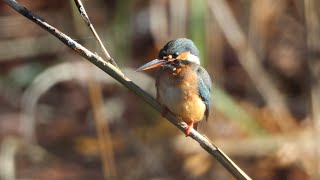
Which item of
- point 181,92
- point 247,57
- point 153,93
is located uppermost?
point 153,93

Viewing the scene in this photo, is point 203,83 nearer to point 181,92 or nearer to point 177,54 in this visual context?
point 181,92

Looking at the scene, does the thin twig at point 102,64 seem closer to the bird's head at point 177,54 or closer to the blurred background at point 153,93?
the bird's head at point 177,54

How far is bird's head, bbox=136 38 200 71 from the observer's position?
2.11 metres

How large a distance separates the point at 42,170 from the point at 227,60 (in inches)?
48.9

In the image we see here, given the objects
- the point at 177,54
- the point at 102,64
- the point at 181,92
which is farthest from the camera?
the point at 181,92

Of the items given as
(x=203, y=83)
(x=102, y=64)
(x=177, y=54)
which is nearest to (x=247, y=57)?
(x=203, y=83)

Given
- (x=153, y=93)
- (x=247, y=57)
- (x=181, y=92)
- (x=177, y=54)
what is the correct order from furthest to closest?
(x=153, y=93) < (x=247, y=57) < (x=181, y=92) < (x=177, y=54)

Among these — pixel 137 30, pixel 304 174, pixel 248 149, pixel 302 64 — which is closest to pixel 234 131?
pixel 248 149

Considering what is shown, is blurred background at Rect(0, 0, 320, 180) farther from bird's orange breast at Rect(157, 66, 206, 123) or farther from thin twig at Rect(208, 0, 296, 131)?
bird's orange breast at Rect(157, 66, 206, 123)

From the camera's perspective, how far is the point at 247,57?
371 cm

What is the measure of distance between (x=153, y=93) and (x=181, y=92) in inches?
69.9

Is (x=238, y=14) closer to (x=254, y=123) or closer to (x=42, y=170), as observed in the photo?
(x=254, y=123)

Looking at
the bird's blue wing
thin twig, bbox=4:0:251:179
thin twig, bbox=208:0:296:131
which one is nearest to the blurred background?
thin twig, bbox=208:0:296:131

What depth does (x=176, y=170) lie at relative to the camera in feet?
13.6
